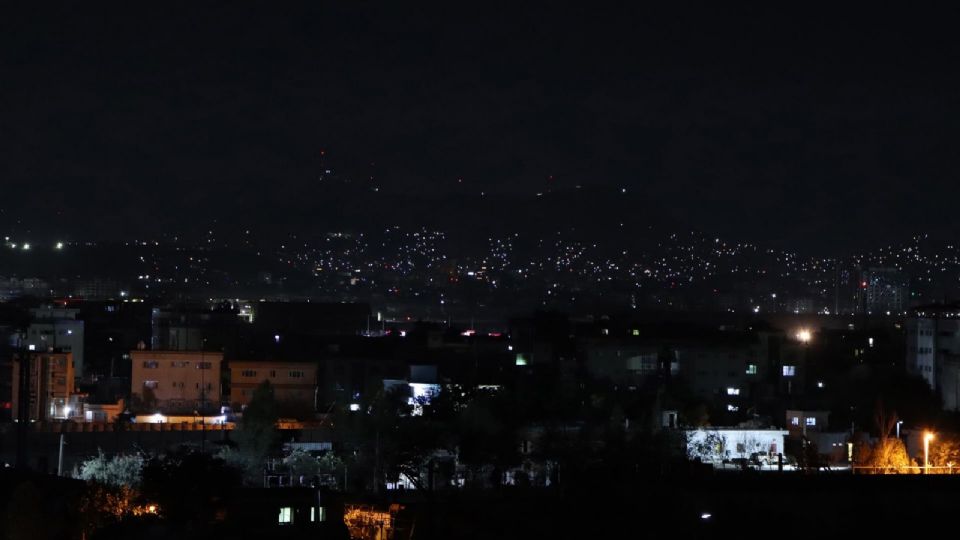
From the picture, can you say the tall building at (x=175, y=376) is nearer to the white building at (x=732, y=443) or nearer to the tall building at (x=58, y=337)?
the tall building at (x=58, y=337)

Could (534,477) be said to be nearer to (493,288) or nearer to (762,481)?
(762,481)

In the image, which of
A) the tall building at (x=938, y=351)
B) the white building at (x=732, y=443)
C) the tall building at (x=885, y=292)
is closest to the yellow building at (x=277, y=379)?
the white building at (x=732, y=443)

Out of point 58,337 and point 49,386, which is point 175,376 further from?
point 58,337

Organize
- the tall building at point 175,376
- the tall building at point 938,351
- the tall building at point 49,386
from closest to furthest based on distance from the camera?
the tall building at point 49,386 < the tall building at point 938,351 < the tall building at point 175,376

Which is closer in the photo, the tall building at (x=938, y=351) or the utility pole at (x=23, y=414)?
the utility pole at (x=23, y=414)

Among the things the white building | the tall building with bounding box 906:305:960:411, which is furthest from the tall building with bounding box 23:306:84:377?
the tall building with bounding box 906:305:960:411

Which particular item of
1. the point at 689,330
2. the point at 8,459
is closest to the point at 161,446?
the point at 8,459
